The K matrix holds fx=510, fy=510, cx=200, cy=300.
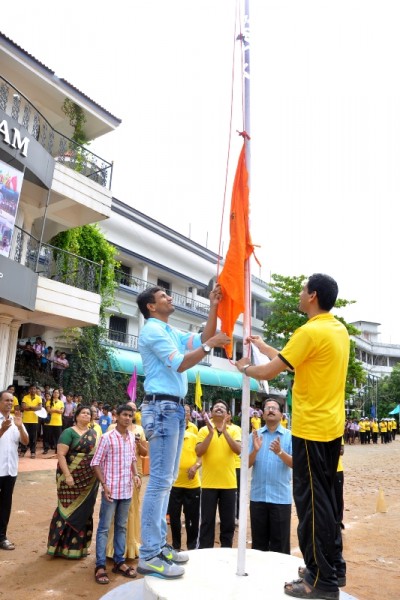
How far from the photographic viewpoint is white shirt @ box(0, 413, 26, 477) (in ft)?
21.5

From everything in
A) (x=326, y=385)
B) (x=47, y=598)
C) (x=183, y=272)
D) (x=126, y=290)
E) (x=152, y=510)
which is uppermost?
(x=183, y=272)

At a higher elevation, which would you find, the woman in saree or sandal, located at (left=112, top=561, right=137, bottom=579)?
the woman in saree

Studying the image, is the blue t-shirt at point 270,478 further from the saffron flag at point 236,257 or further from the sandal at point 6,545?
the sandal at point 6,545

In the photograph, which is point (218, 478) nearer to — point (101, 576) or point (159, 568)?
point (101, 576)

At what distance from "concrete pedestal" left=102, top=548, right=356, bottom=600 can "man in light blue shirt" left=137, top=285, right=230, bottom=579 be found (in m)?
0.15

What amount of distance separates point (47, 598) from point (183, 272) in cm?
2637

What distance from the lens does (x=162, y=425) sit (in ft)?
12.5

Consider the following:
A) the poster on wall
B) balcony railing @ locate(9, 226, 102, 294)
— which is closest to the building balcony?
balcony railing @ locate(9, 226, 102, 294)

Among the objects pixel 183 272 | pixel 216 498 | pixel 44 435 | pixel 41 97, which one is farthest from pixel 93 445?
pixel 183 272

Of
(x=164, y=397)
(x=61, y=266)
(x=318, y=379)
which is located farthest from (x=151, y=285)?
(x=318, y=379)

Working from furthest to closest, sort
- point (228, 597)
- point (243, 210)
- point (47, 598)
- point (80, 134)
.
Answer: point (80, 134) < point (47, 598) < point (243, 210) < point (228, 597)

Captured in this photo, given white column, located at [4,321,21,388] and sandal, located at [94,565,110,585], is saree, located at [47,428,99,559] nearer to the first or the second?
sandal, located at [94,565,110,585]

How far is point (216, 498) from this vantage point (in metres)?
6.23

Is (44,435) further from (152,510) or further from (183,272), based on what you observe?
(183,272)
